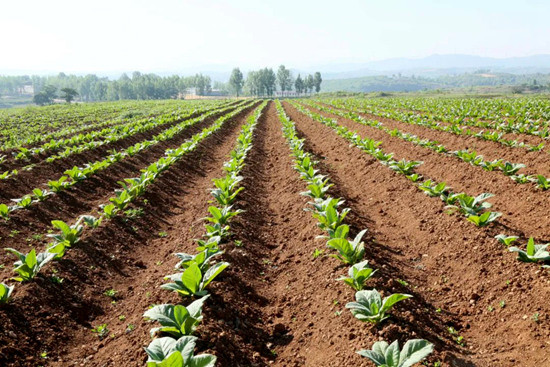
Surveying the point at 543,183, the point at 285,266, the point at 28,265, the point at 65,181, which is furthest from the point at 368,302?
the point at 65,181

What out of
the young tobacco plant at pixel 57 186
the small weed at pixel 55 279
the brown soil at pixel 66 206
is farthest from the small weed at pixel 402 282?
the young tobacco plant at pixel 57 186

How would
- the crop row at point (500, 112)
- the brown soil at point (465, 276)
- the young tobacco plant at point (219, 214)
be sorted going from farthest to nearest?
the crop row at point (500, 112)
the young tobacco plant at point (219, 214)
the brown soil at point (465, 276)

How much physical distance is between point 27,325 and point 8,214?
15.4 feet

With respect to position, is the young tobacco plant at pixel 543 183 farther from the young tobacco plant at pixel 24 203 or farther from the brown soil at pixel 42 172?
the brown soil at pixel 42 172

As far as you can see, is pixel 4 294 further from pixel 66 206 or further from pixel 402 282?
pixel 402 282

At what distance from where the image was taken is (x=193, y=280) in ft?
14.8

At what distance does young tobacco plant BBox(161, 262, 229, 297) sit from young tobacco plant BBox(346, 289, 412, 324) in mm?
1609

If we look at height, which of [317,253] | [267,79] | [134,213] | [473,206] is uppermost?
[267,79]

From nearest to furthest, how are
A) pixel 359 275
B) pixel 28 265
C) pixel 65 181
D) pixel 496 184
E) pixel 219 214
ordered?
pixel 359 275 → pixel 28 265 → pixel 219 214 → pixel 496 184 → pixel 65 181

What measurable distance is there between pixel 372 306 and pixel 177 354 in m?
2.06

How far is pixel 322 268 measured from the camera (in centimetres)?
568

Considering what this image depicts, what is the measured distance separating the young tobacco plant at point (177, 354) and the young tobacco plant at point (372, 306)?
1.59 m

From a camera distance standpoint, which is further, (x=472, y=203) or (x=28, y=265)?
(x=472, y=203)

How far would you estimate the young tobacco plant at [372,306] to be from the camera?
152 inches
